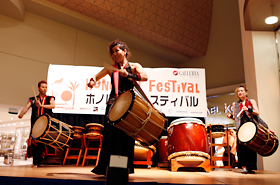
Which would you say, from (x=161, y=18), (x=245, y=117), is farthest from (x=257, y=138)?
(x=161, y=18)

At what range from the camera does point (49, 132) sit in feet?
11.0

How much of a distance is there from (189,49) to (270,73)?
3.74m

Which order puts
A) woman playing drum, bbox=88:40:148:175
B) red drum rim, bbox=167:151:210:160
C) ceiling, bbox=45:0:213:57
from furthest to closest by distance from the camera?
ceiling, bbox=45:0:213:57
red drum rim, bbox=167:151:210:160
woman playing drum, bbox=88:40:148:175

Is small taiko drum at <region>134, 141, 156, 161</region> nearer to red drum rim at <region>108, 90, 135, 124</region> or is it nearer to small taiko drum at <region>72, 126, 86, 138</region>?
small taiko drum at <region>72, 126, 86, 138</region>

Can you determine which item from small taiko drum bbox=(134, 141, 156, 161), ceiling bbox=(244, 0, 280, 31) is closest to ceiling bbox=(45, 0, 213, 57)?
ceiling bbox=(244, 0, 280, 31)

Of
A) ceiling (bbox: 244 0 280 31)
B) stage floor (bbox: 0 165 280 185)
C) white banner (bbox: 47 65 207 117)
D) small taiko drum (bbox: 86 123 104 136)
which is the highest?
ceiling (bbox: 244 0 280 31)

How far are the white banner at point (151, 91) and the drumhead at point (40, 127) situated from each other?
133cm

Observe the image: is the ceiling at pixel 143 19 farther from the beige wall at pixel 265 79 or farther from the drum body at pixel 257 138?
the drum body at pixel 257 138

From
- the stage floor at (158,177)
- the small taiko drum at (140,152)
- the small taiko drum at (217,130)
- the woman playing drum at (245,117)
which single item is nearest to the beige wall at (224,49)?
the small taiko drum at (217,130)

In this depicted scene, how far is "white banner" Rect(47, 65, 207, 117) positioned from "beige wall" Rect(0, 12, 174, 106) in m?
1.80

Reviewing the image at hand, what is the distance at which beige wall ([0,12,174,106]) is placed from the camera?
603 cm

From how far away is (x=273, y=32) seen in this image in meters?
5.39

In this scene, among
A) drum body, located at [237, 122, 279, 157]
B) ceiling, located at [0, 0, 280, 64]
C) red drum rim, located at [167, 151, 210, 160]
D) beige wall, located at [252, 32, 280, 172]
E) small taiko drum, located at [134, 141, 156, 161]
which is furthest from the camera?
ceiling, located at [0, 0, 280, 64]

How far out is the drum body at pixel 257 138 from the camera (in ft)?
10.4
